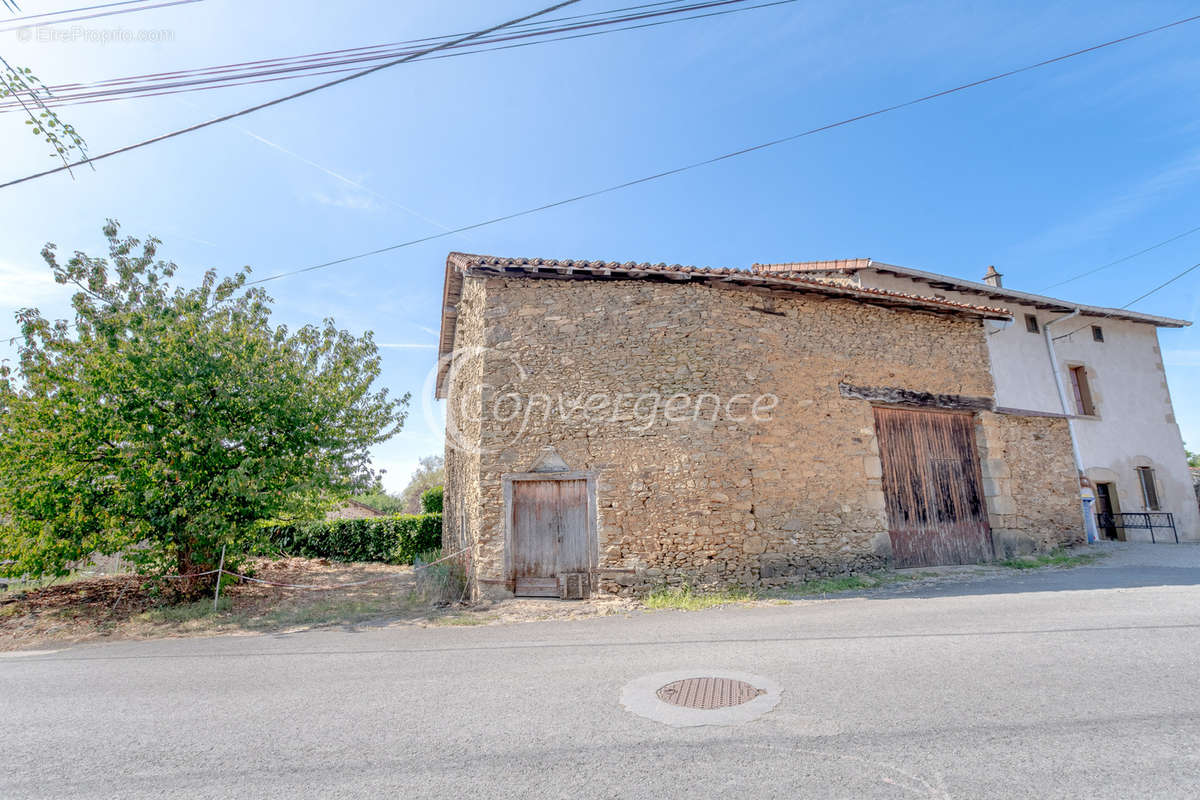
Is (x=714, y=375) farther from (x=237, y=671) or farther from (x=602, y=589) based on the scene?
(x=237, y=671)

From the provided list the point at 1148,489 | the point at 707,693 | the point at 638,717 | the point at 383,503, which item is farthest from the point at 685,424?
the point at 383,503

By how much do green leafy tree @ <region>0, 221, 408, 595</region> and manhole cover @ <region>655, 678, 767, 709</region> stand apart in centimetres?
772

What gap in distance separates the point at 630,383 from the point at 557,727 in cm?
638

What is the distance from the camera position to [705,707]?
147 inches

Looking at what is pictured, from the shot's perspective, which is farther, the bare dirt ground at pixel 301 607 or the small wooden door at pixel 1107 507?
the small wooden door at pixel 1107 507

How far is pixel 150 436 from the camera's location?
8969mm

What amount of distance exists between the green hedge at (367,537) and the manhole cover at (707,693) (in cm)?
1287

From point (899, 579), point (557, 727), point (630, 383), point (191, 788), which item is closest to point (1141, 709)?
point (557, 727)

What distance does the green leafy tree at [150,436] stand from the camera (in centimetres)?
874

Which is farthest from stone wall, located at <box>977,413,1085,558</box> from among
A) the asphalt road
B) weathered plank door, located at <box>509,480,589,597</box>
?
weathered plank door, located at <box>509,480,589,597</box>

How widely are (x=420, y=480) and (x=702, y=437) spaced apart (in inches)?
1458

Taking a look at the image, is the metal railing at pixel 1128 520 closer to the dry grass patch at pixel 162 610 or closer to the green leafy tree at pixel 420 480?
the dry grass patch at pixel 162 610

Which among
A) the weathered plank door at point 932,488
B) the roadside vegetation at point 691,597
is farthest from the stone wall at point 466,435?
the weathered plank door at point 932,488

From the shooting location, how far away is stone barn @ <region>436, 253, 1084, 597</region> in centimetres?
908
